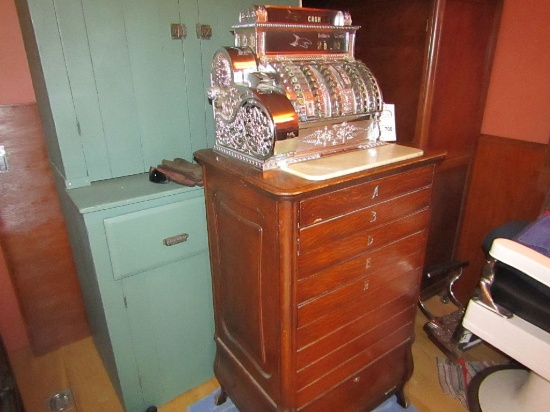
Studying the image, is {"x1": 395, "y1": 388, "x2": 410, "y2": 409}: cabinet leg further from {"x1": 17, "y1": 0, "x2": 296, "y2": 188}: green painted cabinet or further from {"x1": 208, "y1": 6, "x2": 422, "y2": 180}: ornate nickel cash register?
{"x1": 17, "y1": 0, "x2": 296, "y2": 188}: green painted cabinet

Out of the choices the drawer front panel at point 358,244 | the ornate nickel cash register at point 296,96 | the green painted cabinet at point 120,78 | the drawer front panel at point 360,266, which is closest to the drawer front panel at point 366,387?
the drawer front panel at point 360,266

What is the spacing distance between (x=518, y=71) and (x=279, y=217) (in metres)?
1.84

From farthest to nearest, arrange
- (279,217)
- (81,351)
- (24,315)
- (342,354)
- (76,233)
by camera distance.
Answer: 1. (81,351)
2. (24,315)
3. (76,233)
4. (342,354)
5. (279,217)

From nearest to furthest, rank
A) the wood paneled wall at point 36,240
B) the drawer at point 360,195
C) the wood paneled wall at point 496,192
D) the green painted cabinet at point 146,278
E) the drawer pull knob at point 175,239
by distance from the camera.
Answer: the drawer at point 360,195, the green painted cabinet at point 146,278, the drawer pull knob at point 175,239, the wood paneled wall at point 36,240, the wood paneled wall at point 496,192

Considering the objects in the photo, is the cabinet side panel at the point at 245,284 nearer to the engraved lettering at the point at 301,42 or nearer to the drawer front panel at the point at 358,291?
the drawer front panel at the point at 358,291

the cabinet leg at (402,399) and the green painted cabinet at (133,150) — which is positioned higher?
the green painted cabinet at (133,150)

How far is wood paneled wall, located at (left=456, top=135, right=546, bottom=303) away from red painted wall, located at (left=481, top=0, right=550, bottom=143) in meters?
0.09

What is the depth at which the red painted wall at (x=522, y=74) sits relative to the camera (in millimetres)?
2008

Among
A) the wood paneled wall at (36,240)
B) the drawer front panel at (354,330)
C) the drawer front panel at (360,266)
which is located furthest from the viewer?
the wood paneled wall at (36,240)

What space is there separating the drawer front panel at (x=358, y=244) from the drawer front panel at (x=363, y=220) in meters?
0.02

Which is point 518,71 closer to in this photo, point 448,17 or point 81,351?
point 448,17

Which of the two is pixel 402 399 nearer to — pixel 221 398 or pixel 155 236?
pixel 221 398

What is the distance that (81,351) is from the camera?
229 centimetres

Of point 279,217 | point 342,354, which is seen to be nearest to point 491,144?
point 342,354
